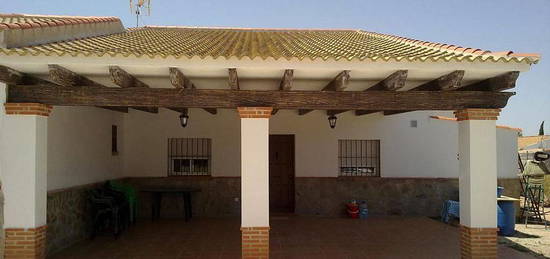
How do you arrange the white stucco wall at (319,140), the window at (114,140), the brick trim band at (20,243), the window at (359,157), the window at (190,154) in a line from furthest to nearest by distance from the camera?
the window at (359,157) < the window at (190,154) < the white stucco wall at (319,140) < the window at (114,140) < the brick trim band at (20,243)

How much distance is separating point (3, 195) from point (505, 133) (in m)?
11.4

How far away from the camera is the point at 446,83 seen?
5.18m

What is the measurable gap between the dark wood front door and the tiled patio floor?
35.7 inches

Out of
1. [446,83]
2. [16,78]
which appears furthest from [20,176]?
[446,83]

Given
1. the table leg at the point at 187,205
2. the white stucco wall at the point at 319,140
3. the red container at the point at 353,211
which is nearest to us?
the table leg at the point at 187,205

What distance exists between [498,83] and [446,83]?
0.77 metres

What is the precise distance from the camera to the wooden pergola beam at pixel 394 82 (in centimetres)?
491

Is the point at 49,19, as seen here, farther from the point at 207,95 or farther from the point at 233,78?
the point at 233,78

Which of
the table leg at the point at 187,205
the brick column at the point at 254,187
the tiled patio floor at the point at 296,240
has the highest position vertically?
the brick column at the point at 254,187

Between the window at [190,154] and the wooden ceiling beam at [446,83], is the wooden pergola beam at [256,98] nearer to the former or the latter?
the wooden ceiling beam at [446,83]

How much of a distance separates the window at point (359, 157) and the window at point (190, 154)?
3705 millimetres

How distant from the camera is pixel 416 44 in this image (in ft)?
22.1

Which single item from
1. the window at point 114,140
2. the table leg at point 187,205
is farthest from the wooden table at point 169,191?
the window at point 114,140

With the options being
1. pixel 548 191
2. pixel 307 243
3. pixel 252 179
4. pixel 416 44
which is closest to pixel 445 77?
pixel 416 44
